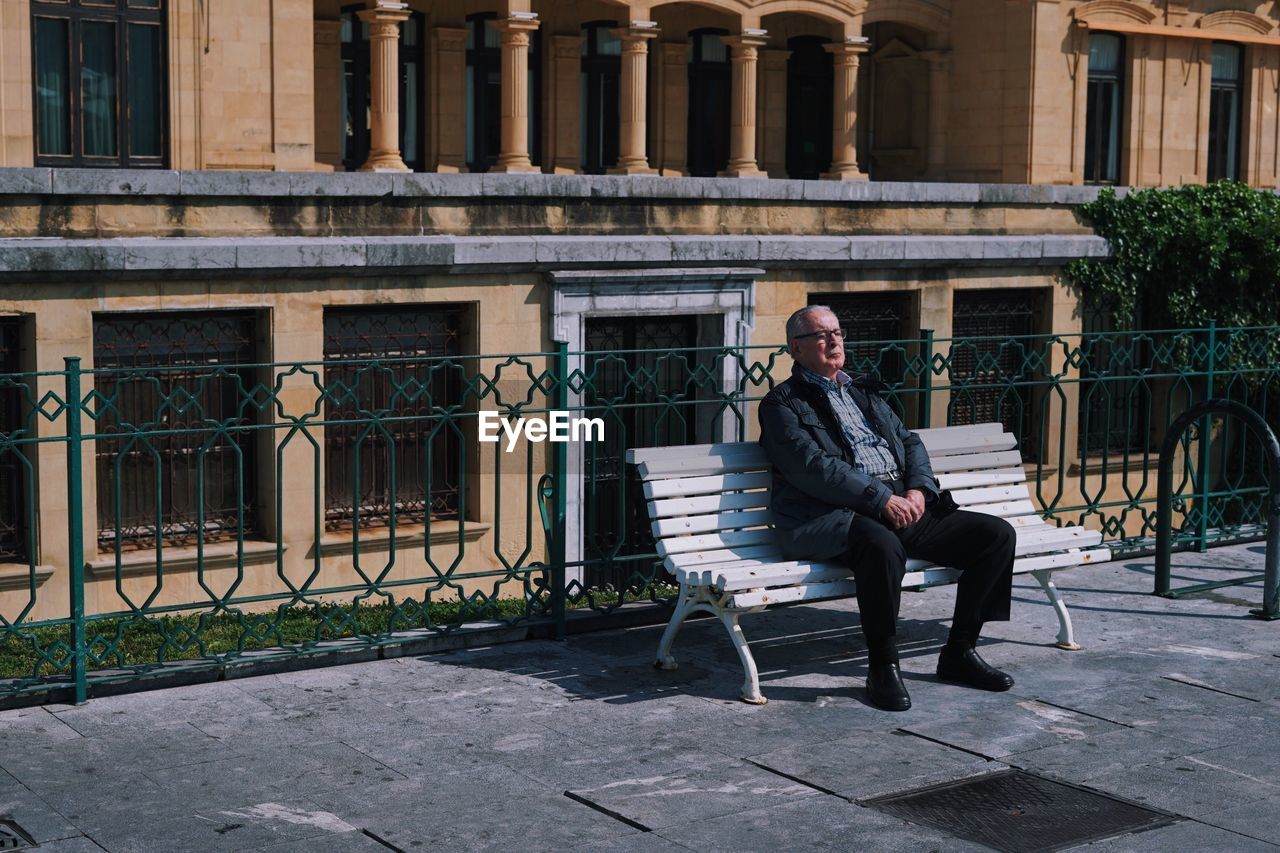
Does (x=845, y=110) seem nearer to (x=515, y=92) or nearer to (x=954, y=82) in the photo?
(x=954, y=82)

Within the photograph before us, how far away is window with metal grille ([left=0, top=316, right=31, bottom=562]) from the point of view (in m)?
12.5

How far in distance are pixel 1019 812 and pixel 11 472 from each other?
840cm

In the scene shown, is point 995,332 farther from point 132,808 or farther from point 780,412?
point 132,808

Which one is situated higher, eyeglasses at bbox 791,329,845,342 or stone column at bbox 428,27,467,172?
stone column at bbox 428,27,467,172

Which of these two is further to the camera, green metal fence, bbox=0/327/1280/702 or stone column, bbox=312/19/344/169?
stone column, bbox=312/19/344/169

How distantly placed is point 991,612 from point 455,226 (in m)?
7.35

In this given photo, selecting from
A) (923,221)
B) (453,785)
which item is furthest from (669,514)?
(923,221)

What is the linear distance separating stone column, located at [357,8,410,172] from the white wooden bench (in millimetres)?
12801

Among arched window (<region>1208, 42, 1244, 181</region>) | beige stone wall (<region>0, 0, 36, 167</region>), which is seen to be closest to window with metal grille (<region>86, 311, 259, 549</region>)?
beige stone wall (<region>0, 0, 36, 167</region>)

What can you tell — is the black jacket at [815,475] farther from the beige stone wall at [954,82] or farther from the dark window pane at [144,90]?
the beige stone wall at [954,82]

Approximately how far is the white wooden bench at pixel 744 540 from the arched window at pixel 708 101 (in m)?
16.8

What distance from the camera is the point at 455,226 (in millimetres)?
14398

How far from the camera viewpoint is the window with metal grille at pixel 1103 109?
24438 mm

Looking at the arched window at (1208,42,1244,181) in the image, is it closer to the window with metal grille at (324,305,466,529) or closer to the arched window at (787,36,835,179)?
the arched window at (787,36,835,179)
